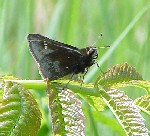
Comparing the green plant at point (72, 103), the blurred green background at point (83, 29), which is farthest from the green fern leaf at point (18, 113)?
the blurred green background at point (83, 29)

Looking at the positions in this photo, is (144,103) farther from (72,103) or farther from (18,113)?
(18,113)

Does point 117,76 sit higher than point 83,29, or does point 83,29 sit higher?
point 117,76

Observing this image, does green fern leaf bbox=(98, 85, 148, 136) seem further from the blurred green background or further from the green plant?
the blurred green background

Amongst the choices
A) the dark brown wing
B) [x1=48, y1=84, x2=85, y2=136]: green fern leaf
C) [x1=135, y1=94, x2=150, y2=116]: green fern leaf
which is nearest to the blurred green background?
the dark brown wing

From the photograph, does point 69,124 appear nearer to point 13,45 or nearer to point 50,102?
point 50,102

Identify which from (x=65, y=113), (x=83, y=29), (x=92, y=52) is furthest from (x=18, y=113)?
(x=83, y=29)

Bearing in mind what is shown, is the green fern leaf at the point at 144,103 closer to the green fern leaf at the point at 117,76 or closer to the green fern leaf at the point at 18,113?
the green fern leaf at the point at 117,76
